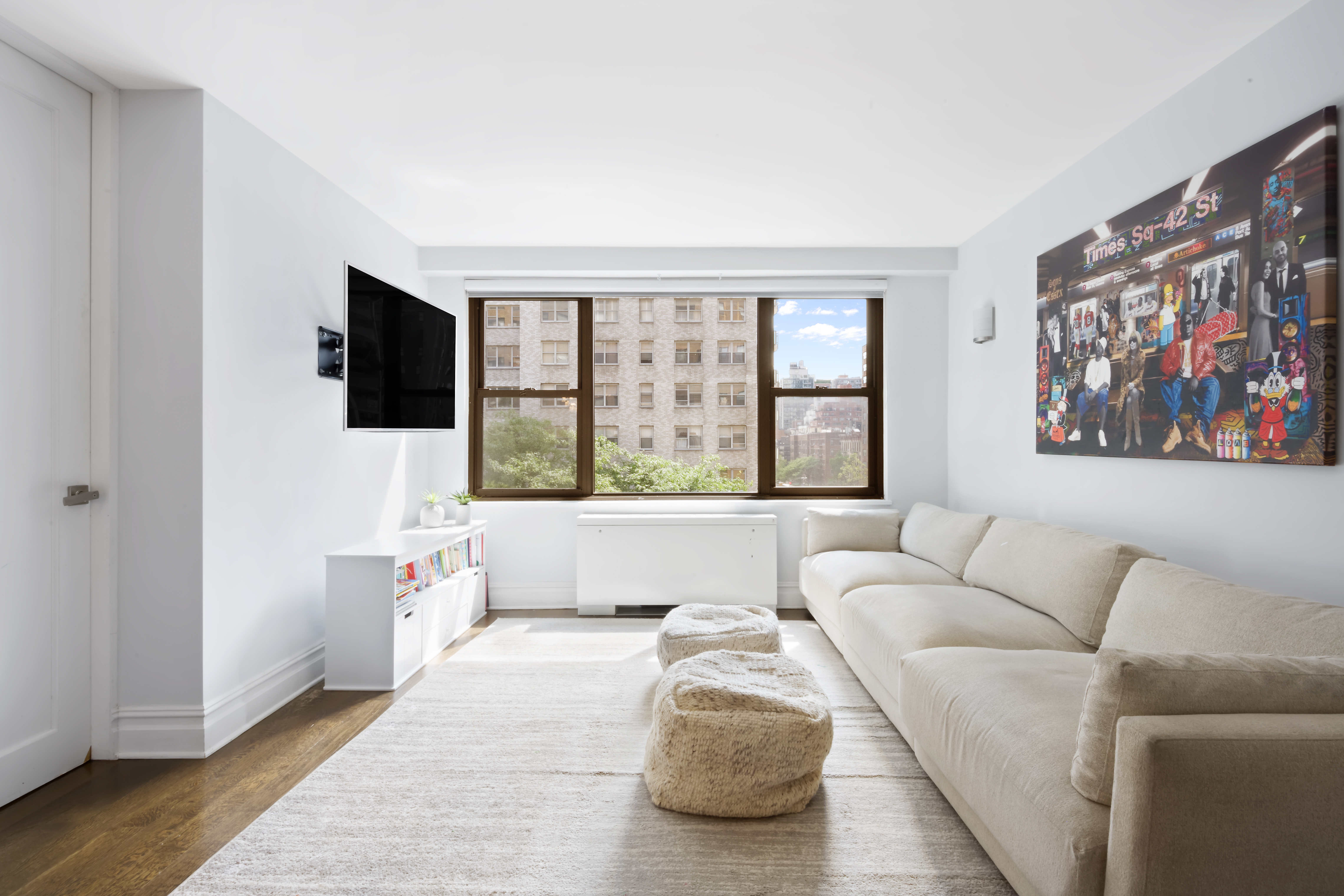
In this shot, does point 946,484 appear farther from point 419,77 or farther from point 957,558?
point 419,77

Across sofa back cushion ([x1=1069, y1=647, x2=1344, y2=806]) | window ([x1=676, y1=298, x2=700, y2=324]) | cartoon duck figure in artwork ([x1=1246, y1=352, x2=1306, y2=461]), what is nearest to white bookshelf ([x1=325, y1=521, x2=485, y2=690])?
window ([x1=676, y1=298, x2=700, y2=324])

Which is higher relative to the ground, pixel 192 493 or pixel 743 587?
pixel 192 493

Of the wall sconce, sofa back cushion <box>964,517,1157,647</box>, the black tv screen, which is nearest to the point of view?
sofa back cushion <box>964,517,1157,647</box>

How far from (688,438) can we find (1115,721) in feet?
11.9

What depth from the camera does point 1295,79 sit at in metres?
1.97

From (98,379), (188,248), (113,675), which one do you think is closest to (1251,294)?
(188,248)

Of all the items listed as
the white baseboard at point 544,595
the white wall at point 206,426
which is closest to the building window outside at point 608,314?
the white baseboard at point 544,595

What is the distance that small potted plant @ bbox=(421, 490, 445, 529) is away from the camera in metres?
3.99

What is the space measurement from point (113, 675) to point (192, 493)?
0.69m

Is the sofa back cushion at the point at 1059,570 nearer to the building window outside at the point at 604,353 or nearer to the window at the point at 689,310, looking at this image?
the window at the point at 689,310

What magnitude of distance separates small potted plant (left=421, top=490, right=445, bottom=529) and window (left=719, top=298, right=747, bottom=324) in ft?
7.46

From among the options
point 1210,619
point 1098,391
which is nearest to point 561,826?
point 1210,619

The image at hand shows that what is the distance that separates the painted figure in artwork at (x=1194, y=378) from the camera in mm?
2203

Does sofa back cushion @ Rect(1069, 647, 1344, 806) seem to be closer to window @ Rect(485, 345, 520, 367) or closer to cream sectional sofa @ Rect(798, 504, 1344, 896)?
cream sectional sofa @ Rect(798, 504, 1344, 896)
